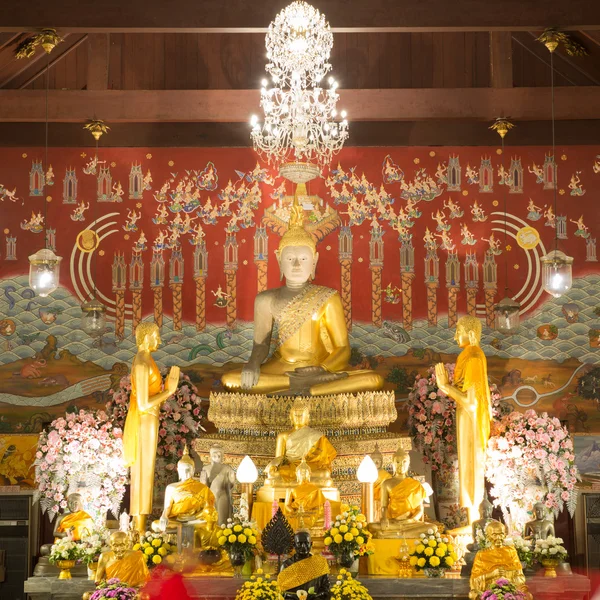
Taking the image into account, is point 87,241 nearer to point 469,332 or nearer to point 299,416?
point 299,416

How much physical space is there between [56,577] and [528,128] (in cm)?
567

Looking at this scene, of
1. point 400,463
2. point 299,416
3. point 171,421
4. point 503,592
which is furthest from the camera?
point 171,421

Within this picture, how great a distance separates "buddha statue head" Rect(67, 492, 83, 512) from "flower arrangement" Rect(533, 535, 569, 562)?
3231mm

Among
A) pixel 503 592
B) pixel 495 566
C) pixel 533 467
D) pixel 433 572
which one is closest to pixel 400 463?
pixel 433 572

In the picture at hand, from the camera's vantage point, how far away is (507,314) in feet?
32.2

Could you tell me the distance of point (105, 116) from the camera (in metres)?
9.87

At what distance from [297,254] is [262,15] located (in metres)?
2.20

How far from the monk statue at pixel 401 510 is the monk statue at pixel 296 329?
4.65ft

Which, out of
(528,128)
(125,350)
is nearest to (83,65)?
(125,350)

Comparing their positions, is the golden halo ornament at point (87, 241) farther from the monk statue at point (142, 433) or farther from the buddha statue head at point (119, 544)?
the buddha statue head at point (119, 544)

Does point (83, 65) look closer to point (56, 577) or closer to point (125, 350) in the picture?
point (125, 350)

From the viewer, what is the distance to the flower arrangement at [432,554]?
731 centimetres

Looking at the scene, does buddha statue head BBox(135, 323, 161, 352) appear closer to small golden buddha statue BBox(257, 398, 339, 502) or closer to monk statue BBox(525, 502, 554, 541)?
small golden buddha statue BBox(257, 398, 339, 502)

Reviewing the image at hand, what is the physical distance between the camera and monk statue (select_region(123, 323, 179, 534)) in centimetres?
832
